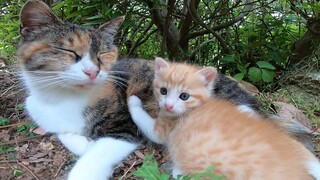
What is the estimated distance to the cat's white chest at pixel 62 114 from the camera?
214 centimetres

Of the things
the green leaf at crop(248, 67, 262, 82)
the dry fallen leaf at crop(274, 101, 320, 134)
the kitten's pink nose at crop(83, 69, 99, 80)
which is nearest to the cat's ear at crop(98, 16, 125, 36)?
the kitten's pink nose at crop(83, 69, 99, 80)

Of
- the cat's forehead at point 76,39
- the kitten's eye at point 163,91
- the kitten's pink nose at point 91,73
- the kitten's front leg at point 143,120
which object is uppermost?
the cat's forehead at point 76,39

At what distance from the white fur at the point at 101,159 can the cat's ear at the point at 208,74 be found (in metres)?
0.60

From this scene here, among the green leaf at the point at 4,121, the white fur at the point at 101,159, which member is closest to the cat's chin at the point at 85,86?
the white fur at the point at 101,159

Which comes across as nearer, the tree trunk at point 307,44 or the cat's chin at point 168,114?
the cat's chin at point 168,114

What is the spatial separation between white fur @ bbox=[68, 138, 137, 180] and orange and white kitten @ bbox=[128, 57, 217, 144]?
17cm

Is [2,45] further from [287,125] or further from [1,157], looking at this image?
[287,125]

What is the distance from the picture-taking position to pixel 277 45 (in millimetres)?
3754

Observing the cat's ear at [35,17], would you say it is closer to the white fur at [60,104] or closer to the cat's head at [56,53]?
the cat's head at [56,53]

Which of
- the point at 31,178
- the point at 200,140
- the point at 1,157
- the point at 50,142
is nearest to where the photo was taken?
the point at 200,140

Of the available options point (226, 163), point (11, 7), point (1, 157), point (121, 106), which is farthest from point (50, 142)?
point (11, 7)

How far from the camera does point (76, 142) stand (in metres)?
2.12

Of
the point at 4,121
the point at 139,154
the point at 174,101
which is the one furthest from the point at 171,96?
the point at 4,121

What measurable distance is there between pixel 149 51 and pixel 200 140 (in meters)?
2.76
